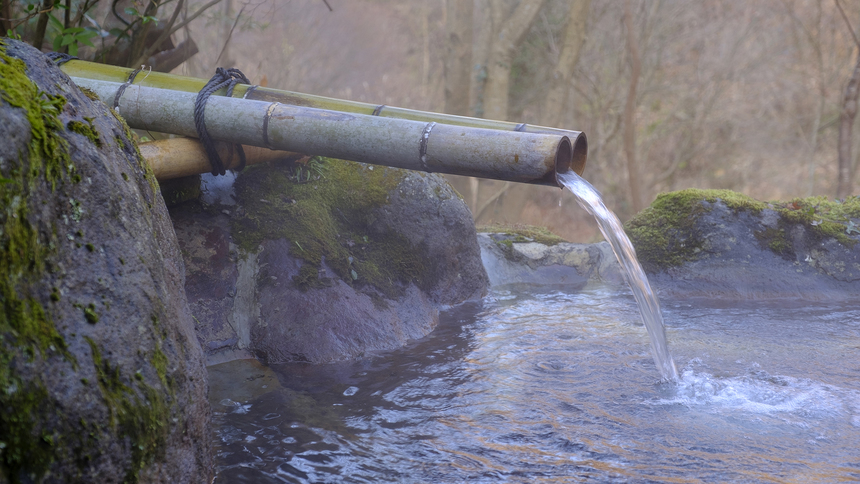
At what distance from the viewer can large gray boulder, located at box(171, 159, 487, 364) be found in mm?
4168

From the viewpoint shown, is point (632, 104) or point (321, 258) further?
point (632, 104)

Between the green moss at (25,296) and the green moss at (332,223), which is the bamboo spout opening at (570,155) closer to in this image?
the green moss at (332,223)

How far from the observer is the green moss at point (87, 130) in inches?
83.3

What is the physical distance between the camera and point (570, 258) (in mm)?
6504

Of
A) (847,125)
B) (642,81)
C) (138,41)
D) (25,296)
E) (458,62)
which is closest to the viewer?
(25,296)

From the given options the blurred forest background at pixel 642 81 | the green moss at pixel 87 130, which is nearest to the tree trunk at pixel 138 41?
the blurred forest background at pixel 642 81

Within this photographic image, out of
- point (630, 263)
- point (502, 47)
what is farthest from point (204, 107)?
point (502, 47)

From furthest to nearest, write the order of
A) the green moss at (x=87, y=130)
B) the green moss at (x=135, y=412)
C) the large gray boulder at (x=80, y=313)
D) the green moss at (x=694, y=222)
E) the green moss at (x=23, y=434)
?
the green moss at (x=694, y=222)
the green moss at (x=87, y=130)
the green moss at (x=135, y=412)
the large gray boulder at (x=80, y=313)
the green moss at (x=23, y=434)

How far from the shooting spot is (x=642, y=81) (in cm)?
1366

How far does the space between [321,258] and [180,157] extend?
3.97 ft

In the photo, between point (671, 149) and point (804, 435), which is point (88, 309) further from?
point (671, 149)

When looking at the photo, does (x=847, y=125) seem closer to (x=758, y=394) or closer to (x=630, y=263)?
(x=630, y=263)

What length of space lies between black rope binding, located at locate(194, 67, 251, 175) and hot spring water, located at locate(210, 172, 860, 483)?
1.37 metres

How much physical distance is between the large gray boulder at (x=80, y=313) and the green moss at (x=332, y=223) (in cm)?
213
